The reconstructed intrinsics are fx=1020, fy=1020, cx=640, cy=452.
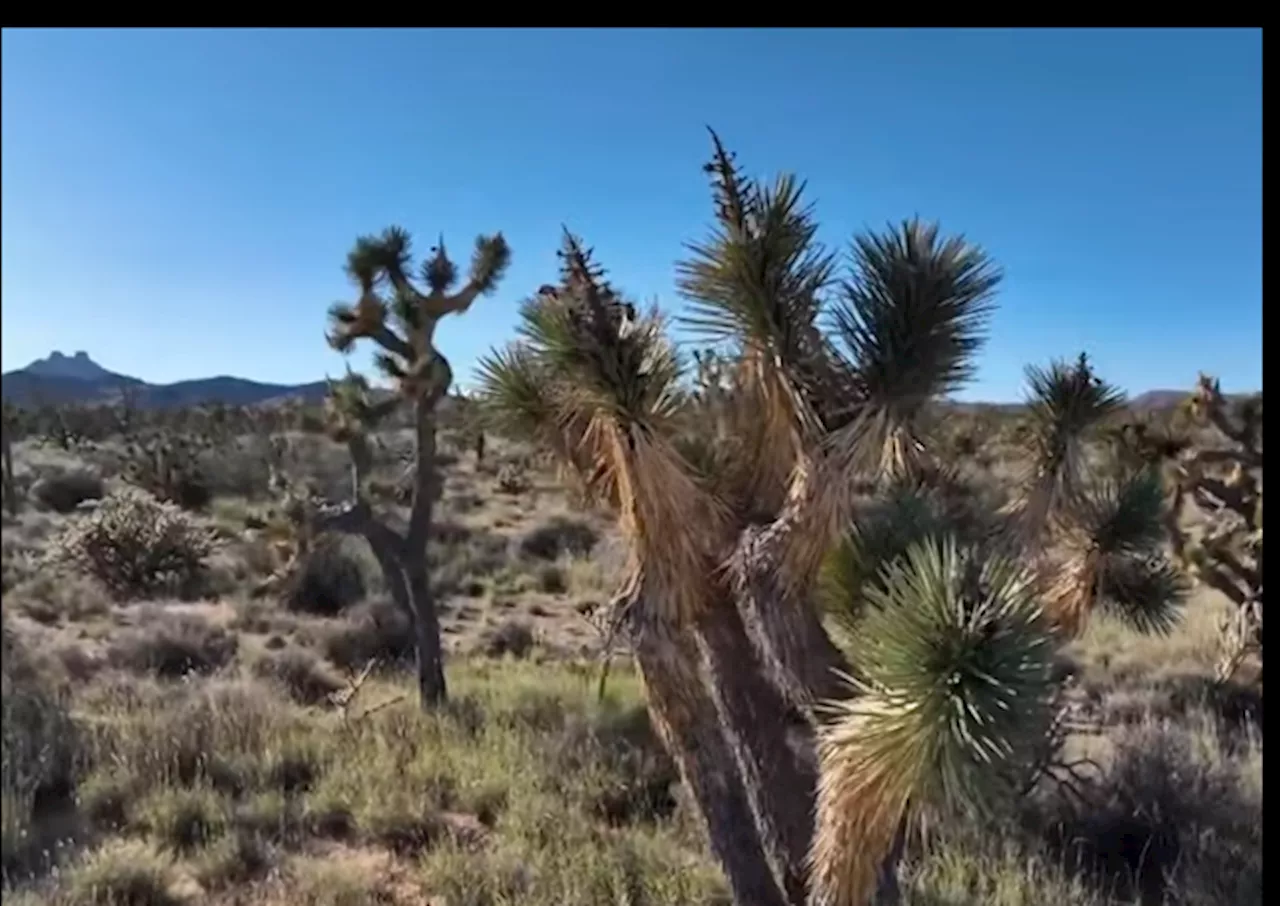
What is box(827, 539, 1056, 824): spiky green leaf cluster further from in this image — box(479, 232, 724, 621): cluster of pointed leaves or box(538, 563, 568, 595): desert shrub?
box(538, 563, 568, 595): desert shrub

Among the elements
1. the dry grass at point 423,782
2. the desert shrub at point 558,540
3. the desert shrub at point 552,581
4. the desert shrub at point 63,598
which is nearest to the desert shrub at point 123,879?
the dry grass at point 423,782

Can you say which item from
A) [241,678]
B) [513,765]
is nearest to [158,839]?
[513,765]

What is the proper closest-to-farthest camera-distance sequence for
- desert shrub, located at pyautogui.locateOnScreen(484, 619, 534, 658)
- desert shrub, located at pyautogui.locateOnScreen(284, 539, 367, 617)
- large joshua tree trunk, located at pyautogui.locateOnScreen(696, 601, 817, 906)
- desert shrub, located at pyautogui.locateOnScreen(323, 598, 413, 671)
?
large joshua tree trunk, located at pyautogui.locateOnScreen(696, 601, 817, 906), desert shrub, located at pyautogui.locateOnScreen(323, 598, 413, 671), desert shrub, located at pyautogui.locateOnScreen(484, 619, 534, 658), desert shrub, located at pyautogui.locateOnScreen(284, 539, 367, 617)

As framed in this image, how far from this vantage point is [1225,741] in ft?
17.7

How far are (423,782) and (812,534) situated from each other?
2.64 m

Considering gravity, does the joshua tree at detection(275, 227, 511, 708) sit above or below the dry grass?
above

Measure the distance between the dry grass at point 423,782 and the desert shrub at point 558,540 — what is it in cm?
504

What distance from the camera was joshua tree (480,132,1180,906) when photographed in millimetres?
2383

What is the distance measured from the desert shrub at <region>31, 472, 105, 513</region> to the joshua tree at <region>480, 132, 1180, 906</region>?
3.82 m

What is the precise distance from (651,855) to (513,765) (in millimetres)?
1162

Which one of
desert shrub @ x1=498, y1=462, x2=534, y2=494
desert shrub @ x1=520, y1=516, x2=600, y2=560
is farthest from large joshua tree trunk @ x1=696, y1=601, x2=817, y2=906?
desert shrub @ x1=498, y1=462, x2=534, y2=494
